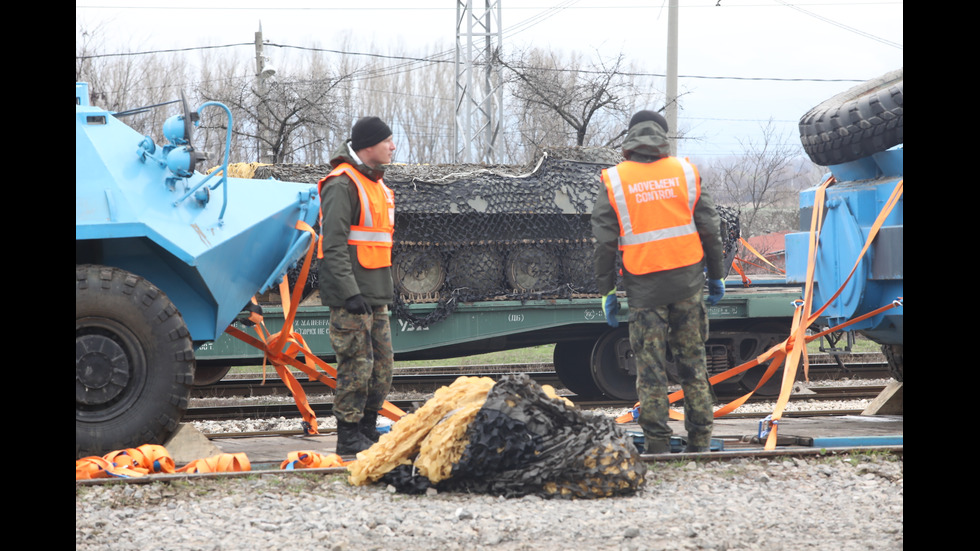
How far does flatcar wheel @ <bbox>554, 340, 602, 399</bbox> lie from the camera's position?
34.8ft

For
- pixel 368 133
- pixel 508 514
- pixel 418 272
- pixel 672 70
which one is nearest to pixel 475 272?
pixel 418 272

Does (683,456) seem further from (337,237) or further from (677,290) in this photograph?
(337,237)

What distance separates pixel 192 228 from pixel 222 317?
2.26ft

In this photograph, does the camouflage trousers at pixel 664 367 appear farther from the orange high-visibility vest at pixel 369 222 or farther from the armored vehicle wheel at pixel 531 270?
the armored vehicle wheel at pixel 531 270

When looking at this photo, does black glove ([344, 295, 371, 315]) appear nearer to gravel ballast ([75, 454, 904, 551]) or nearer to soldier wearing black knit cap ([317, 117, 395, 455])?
soldier wearing black knit cap ([317, 117, 395, 455])

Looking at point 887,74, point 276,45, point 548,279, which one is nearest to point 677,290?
point 887,74

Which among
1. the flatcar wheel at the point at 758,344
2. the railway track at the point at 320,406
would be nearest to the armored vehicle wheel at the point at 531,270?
the railway track at the point at 320,406

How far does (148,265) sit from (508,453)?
2539 millimetres

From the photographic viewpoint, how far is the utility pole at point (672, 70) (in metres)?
15.3

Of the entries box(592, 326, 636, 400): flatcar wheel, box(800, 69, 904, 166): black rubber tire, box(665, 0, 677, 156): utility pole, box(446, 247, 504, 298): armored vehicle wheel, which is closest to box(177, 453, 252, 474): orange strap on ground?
box(800, 69, 904, 166): black rubber tire

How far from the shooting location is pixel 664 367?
5391 millimetres

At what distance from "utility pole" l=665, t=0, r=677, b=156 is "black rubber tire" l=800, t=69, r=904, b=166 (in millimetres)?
8155

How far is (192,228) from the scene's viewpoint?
5.47 metres

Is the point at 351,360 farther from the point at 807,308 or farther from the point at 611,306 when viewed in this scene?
the point at 807,308
